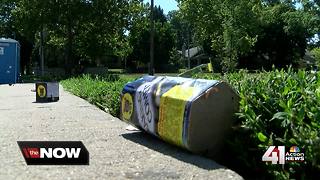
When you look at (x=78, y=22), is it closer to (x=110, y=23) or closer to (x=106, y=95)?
(x=110, y=23)

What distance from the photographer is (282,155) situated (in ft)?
18.5

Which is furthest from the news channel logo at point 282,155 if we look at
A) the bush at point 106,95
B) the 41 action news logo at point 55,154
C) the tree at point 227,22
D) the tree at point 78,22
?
the tree at point 78,22

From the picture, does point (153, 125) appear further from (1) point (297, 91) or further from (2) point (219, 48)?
(2) point (219, 48)

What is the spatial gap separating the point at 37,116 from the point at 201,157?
6591 mm

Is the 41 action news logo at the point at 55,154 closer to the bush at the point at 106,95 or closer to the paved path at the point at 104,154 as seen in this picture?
the paved path at the point at 104,154

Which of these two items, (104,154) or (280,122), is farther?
(104,154)

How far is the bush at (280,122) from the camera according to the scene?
5459 millimetres

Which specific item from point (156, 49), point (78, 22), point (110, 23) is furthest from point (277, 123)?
point (156, 49)

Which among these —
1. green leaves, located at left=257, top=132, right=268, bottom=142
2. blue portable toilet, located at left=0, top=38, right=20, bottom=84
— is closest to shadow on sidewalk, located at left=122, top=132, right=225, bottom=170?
green leaves, located at left=257, top=132, right=268, bottom=142

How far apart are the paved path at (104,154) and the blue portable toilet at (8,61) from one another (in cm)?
2204

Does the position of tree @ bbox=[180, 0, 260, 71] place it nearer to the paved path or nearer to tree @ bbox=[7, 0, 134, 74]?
tree @ bbox=[7, 0, 134, 74]

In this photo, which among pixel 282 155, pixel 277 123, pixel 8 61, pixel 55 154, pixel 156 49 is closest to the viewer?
pixel 282 155

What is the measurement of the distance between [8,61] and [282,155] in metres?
29.5

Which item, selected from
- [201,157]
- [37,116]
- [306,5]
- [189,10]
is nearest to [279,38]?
[306,5]
